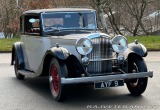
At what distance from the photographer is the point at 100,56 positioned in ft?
23.6

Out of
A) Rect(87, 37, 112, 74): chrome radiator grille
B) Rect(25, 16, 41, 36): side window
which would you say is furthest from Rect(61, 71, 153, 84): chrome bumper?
Rect(25, 16, 41, 36): side window

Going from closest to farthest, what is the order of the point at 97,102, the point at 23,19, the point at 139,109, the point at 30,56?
the point at 139,109
the point at 97,102
the point at 30,56
the point at 23,19

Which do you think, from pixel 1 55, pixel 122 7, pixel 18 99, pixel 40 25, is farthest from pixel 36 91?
pixel 122 7

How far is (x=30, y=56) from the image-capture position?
879 centimetres

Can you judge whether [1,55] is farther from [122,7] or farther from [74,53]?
[122,7]

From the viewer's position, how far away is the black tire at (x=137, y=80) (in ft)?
23.9

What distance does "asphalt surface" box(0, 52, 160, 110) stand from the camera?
665cm

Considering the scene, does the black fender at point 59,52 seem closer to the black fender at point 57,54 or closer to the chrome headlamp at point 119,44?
the black fender at point 57,54

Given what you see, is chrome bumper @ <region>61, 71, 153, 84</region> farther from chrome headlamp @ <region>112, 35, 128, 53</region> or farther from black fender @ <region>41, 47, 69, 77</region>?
chrome headlamp @ <region>112, 35, 128, 53</region>

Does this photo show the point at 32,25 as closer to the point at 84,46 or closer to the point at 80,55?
the point at 80,55

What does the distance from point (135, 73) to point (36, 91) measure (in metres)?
2.24

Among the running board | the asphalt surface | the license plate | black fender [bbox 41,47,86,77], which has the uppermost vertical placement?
black fender [bbox 41,47,86,77]

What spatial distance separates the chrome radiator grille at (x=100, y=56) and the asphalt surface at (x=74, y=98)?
0.56m

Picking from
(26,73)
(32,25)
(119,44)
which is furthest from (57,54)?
(32,25)
